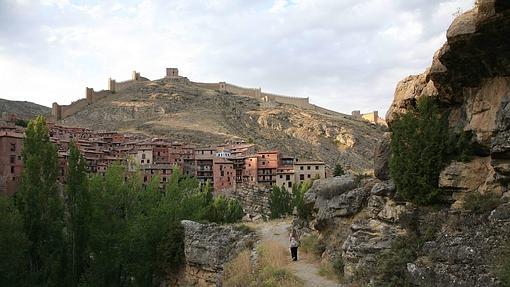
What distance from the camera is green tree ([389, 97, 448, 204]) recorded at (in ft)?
29.8

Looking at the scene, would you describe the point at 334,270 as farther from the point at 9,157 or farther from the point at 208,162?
the point at 208,162

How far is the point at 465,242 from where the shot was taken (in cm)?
743

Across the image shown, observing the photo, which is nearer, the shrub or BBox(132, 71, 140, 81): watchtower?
the shrub

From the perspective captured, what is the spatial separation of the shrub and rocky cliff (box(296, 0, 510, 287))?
2.11m

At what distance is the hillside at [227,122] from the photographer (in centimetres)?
8406

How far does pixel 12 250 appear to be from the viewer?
667 inches

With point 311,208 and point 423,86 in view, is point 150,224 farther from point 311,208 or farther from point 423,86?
point 423,86

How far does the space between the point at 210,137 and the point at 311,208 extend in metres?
66.8

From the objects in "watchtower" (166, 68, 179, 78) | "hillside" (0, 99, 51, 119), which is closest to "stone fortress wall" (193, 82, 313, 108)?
"watchtower" (166, 68, 179, 78)

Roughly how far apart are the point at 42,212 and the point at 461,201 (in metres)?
15.8

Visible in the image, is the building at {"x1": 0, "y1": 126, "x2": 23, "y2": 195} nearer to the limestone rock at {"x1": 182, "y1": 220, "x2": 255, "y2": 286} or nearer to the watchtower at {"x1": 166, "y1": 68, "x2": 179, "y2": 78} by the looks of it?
the limestone rock at {"x1": 182, "y1": 220, "x2": 255, "y2": 286}

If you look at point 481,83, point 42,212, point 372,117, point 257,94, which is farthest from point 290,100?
point 481,83

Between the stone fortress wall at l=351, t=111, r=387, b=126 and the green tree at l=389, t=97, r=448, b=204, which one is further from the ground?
the stone fortress wall at l=351, t=111, r=387, b=126

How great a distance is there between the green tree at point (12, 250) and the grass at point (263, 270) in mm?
7698
